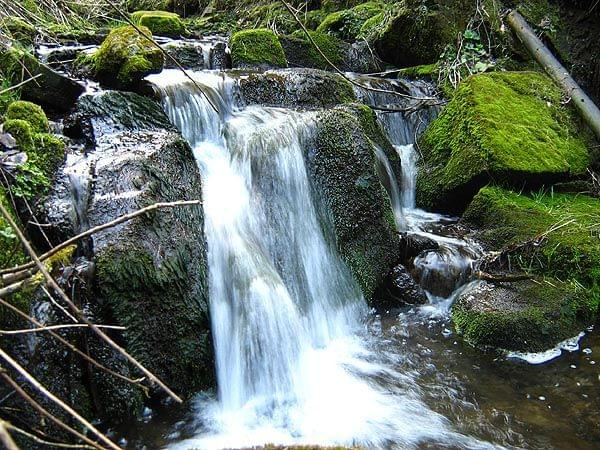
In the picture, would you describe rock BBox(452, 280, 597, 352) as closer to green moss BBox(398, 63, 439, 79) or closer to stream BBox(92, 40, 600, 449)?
stream BBox(92, 40, 600, 449)

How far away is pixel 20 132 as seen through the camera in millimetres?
3453

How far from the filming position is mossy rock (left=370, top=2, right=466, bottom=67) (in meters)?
7.78

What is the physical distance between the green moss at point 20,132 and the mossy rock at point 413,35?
6.28 m

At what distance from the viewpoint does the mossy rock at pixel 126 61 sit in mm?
4844

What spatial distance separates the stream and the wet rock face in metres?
0.22

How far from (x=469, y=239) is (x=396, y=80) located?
136 inches

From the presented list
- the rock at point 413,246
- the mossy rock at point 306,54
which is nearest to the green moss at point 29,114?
the rock at point 413,246

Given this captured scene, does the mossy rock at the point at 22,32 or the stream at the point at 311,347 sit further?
the mossy rock at the point at 22,32

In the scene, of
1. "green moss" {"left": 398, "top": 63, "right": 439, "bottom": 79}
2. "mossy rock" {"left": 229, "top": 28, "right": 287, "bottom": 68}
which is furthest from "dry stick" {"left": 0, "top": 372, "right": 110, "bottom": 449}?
"green moss" {"left": 398, "top": 63, "right": 439, "bottom": 79}

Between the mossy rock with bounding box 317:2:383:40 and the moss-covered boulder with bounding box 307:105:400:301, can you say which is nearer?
the moss-covered boulder with bounding box 307:105:400:301

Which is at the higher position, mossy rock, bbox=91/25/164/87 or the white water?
mossy rock, bbox=91/25/164/87

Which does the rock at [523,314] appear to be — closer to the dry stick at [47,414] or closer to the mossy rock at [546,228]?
the mossy rock at [546,228]

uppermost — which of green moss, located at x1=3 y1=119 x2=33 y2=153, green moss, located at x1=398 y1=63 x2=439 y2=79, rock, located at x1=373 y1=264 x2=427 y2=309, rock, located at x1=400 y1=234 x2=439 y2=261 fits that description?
green moss, located at x1=398 y1=63 x2=439 y2=79

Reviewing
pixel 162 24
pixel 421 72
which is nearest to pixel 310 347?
pixel 421 72
